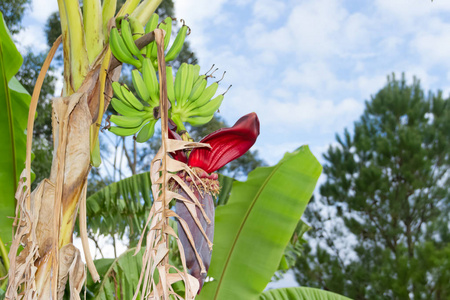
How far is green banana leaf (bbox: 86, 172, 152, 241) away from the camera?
5.50ft

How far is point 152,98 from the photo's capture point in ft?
1.98

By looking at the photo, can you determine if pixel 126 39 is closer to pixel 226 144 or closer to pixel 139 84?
pixel 139 84

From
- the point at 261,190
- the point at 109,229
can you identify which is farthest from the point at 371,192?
the point at 261,190

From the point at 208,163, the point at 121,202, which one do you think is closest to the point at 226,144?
the point at 208,163

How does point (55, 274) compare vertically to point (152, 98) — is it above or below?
below

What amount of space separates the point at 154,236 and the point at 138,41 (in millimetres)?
263

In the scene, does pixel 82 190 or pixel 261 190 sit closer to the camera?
pixel 82 190

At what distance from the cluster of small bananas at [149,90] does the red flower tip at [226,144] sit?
5 cm

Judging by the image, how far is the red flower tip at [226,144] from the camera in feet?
1.73

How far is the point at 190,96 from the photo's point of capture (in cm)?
64

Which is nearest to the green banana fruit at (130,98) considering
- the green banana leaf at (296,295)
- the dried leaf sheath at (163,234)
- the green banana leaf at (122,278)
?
the dried leaf sheath at (163,234)

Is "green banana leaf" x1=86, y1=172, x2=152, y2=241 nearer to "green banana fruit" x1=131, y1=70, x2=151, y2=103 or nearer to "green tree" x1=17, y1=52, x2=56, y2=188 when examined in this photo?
"green banana fruit" x1=131, y1=70, x2=151, y2=103

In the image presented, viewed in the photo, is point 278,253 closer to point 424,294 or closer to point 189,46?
point 424,294

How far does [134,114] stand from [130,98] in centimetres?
3
